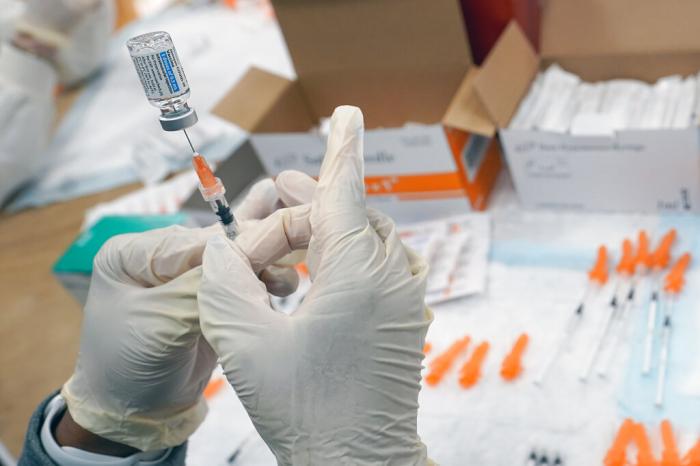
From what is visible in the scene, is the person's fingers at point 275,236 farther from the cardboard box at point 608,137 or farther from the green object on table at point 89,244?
the green object on table at point 89,244

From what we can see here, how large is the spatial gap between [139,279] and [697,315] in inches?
32.0

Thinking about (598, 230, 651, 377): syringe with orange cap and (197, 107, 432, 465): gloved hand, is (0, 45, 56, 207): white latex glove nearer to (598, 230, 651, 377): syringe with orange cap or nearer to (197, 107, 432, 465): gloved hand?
(197, 107, 432, 465): gloved hand

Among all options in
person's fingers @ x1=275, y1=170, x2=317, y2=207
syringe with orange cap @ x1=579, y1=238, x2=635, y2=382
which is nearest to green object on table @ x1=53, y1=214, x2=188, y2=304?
person's fingers @ x1=275, y1=170, x2=317, y2=207

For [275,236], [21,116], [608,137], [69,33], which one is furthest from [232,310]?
[69,33]

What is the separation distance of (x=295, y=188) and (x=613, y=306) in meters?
0.57

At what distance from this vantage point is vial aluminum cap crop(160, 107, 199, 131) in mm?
816

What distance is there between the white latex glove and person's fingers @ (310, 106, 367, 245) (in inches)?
67.9

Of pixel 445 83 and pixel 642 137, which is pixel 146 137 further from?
pixel 642 137

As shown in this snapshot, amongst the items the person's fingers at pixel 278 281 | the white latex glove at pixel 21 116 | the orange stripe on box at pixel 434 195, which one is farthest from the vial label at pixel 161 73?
the white latex glove at pixel 21 116

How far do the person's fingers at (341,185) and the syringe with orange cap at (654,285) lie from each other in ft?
1.75

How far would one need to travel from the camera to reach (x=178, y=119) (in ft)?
2.67

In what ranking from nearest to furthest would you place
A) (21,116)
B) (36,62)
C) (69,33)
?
(21,116) < (36,62) < (69,33)

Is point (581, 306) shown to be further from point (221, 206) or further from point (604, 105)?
point (221, 206)

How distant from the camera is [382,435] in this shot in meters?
0.78
